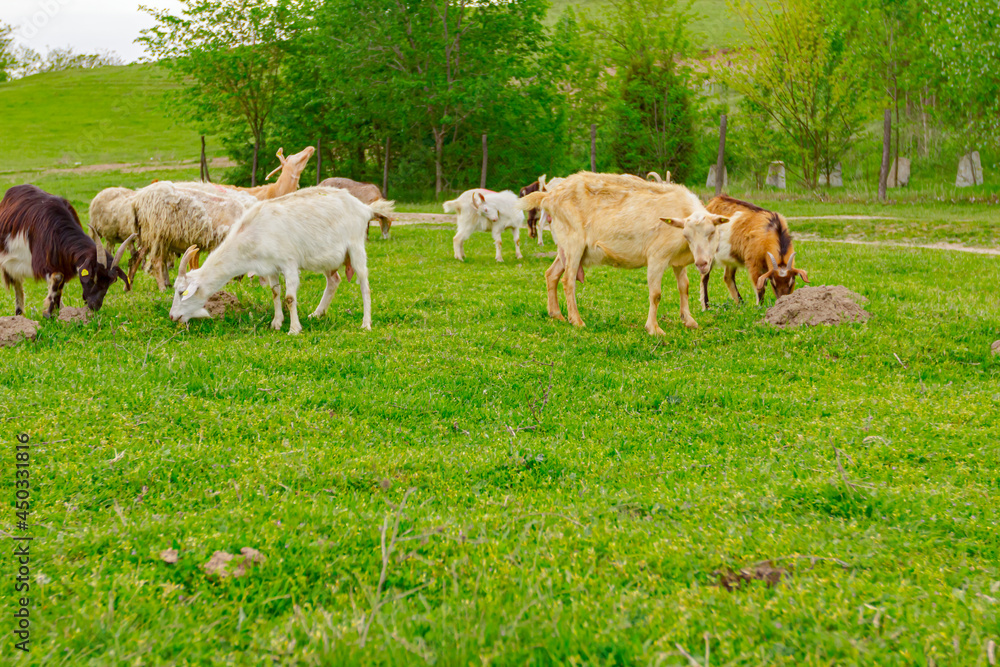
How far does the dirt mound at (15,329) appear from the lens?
302 inches

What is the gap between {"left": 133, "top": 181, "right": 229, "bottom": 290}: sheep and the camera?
1170 cm

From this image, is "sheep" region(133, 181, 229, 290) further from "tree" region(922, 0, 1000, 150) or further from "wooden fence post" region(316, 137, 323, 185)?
"tree" region(922, 0, 1000, 150)

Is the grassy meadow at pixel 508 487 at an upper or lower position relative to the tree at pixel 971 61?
lower

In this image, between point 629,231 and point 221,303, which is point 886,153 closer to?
point 629,231

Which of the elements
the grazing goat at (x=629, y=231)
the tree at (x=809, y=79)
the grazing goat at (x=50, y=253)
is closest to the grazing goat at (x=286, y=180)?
the grazing goat at (x=50, y=253)

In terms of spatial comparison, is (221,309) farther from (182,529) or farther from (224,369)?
(182,529)

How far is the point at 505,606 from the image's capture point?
3.17 metres

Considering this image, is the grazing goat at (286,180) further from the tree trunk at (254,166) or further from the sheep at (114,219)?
the tree trunk at (254,166)

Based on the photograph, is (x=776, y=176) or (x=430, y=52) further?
(x=776, y=176)

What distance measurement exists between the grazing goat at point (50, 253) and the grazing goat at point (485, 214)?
798 centimetres

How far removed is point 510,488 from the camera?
4797mm

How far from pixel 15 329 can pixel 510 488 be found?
241 inches

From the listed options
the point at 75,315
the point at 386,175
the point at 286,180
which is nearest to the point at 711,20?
the point at 386,175

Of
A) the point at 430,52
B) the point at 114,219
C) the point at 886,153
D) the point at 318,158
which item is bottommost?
the point at 114,219
